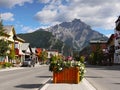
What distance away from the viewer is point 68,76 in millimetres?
20766

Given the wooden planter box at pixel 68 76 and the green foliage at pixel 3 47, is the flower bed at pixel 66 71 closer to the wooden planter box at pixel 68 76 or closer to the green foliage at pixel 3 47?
the wooden planter box at pixel 68 76

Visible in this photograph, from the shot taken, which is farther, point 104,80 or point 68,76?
point 104,80

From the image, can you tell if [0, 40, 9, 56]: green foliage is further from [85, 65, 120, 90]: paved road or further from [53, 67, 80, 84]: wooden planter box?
[53, 67, 80, 84]: wooden planter box

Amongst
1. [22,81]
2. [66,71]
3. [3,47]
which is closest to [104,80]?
[22,81]

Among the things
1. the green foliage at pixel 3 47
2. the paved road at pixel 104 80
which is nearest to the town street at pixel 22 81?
the paved road at pixel 104 80

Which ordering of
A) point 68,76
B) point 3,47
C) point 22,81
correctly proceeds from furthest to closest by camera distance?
point 3,47, point 22,81, point 68,76

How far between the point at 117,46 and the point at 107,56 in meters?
11.4

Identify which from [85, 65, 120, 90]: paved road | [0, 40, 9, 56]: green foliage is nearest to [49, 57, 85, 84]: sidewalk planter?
[85, 65, 120, 90]: paved road

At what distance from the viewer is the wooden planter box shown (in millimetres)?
20734

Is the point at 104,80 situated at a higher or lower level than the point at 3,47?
lower

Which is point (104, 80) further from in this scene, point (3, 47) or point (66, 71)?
point (3, 47)

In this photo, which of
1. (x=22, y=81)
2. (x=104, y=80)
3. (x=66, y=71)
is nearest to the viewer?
(x=66, y=71)

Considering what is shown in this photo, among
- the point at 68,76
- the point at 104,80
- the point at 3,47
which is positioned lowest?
the point at 104,80

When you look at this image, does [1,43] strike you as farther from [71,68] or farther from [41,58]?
[41,58]
